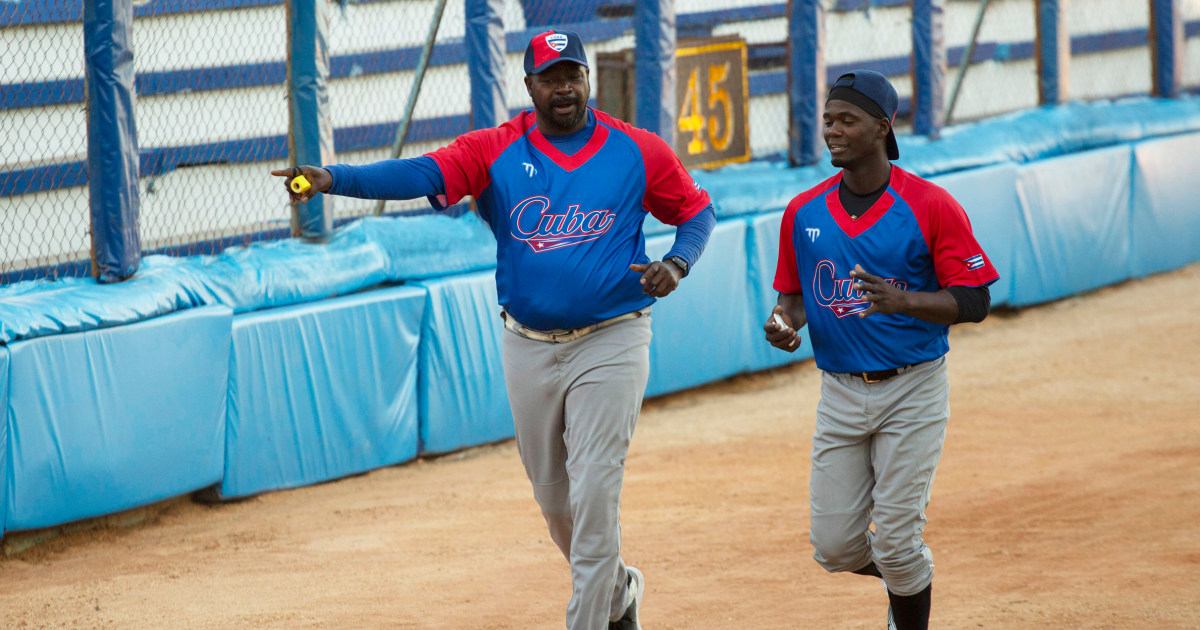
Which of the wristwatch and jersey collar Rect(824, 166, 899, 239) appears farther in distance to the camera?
the wristwatch

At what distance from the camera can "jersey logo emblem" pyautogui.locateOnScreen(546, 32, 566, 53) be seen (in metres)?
3.84

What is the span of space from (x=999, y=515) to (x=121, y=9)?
5.06 m

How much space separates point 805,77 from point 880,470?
20.5ft

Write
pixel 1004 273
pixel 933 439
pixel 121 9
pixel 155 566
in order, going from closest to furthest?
pixel 933 439 < pixel 155 566 < pixel 121 9 < pixel 1004 273

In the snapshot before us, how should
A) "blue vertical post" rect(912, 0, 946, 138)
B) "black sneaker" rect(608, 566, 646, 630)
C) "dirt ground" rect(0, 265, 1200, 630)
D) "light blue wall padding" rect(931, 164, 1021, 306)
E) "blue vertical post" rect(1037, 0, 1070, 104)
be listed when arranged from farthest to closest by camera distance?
1. "blue vertical post" rect(1037, 0, 1070, 104)
2. "blue vertical post" rect(912, 0, 946, 138)
3. "light blue wall padding" rect(931, 164, 1021, 306)
4. "dirt ground" rect(0, 265, 1200, 630)
5. "black sneaker" rect(608, 566, 646, 630)

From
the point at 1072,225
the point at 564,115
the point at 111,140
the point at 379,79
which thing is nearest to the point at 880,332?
Result: the point at 564,115

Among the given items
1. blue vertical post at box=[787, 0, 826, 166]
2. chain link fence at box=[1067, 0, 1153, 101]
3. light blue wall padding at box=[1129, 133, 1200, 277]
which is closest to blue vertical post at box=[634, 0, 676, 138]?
blue vertical post at box=[787, 0, 826, 166]

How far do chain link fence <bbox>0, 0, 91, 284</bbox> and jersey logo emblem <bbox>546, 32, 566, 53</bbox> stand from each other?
164 inches

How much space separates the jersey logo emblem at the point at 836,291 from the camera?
12.1 ft

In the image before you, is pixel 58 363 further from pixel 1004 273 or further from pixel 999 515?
pixel 1004 273

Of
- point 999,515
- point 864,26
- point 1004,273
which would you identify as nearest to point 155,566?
point 999,515

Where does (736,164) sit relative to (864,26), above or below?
below

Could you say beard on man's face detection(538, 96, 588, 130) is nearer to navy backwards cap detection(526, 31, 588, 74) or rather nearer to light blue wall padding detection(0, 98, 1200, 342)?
navy backwards cap detection(526, 31, 588, 74)

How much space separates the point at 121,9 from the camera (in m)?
5.95
